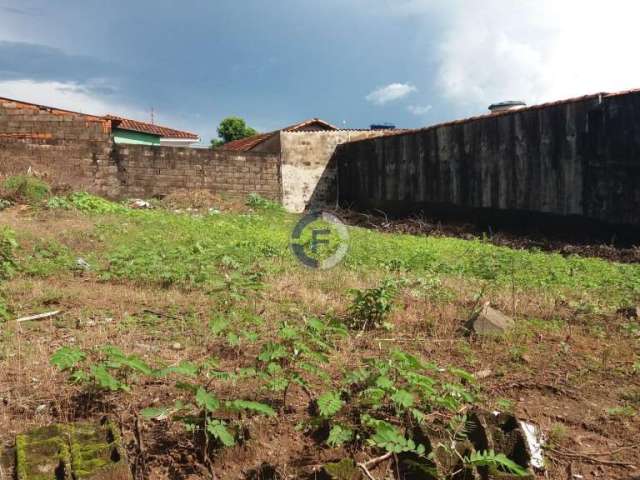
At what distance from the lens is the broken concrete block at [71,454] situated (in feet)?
5.64

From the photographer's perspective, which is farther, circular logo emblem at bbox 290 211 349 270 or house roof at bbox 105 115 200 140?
house roof at bbox 105 115 200 140

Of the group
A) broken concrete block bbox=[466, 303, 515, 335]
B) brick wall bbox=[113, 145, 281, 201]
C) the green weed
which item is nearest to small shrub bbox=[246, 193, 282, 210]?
brick wall bbox=[113, 145, 281, 201]

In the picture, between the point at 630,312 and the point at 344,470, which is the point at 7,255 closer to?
the point at 344,470

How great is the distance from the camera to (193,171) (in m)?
13.9

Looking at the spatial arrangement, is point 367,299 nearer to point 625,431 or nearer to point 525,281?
point 625,431

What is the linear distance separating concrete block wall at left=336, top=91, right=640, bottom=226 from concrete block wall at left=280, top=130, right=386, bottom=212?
6.14ft

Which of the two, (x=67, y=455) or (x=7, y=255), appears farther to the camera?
(x=7, y=255)

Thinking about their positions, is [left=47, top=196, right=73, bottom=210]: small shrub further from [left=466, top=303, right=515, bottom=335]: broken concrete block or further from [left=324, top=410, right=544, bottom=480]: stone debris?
[left=324, top=410, right=544, bottom=480]: stone debris

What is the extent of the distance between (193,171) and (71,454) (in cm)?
1259

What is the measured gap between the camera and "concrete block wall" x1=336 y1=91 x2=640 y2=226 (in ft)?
27.3

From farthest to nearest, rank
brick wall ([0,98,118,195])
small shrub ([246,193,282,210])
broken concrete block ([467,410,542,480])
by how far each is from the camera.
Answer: small shrub ([246,193,282,210])
brick wall ([0,98,118,195])
broken concrete block ([467,410,542,480])

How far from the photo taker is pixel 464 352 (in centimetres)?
325

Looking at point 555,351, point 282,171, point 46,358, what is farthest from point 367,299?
point 282,171

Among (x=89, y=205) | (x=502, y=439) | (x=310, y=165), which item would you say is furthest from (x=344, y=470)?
(x=310, y=165)
